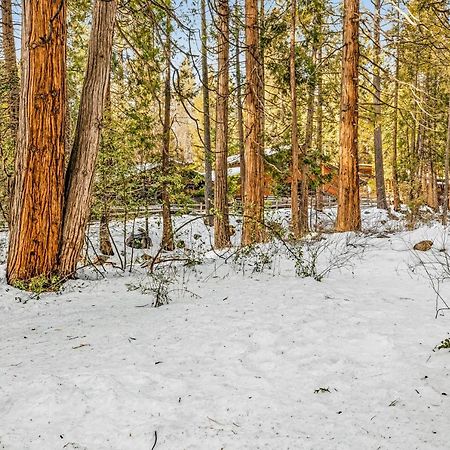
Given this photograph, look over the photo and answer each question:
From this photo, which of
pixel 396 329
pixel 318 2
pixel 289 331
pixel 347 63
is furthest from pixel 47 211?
pixel 318 2

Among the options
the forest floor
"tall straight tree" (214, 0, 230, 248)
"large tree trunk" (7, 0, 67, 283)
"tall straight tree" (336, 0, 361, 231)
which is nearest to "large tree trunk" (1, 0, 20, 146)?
"large tree trunk" (7, 0, 67, 283)

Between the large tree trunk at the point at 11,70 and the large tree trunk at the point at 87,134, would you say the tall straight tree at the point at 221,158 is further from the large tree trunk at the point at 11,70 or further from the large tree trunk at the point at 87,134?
the large tree trunk at the point at 87,134

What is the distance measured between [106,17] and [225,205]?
5679mm

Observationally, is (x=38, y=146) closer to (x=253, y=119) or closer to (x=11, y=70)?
(x=11, y=70)

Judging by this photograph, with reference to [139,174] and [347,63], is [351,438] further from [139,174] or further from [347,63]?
[347,63]

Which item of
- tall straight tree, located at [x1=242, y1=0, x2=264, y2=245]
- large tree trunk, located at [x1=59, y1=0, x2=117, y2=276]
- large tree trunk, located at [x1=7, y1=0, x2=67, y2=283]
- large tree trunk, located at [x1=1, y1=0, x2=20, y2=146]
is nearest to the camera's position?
large tree trunk, located at [x1=7, y1=0, x2=67, y2=283]

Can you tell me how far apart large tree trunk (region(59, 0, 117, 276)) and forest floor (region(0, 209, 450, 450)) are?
671mm

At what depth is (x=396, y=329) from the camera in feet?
10.5

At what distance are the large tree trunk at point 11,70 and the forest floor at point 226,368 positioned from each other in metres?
3.95

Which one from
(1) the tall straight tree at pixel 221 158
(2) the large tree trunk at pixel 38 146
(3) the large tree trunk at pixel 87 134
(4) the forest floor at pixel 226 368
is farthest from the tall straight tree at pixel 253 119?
(2) the large tree trunk at pixel 38 146

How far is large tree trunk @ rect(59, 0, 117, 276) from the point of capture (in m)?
4.77

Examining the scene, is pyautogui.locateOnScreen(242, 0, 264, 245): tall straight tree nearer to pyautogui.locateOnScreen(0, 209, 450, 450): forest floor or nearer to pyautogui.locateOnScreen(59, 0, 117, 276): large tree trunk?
pyautogui.locateOnScreen(59, 0, 117, 276): large tree trunk

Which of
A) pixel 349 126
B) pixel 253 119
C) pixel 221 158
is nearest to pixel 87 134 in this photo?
pixel 253 119

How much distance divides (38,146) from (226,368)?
10.9 feet
